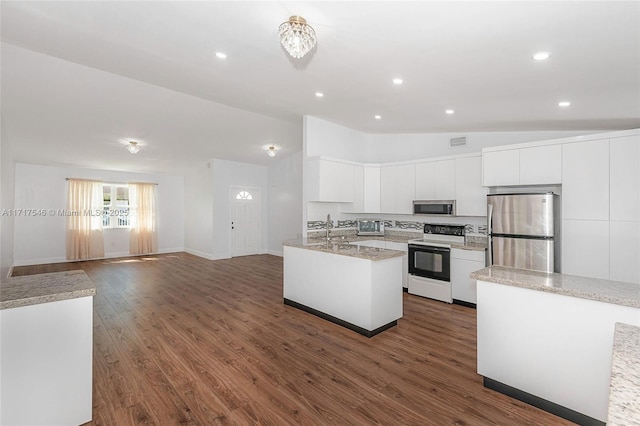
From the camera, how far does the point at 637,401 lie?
82 cm

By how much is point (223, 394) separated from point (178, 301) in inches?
108

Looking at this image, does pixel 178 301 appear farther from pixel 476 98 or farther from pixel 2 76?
pixel 476 98

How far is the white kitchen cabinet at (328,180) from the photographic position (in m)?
4.82

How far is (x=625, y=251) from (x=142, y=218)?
34.4 feet

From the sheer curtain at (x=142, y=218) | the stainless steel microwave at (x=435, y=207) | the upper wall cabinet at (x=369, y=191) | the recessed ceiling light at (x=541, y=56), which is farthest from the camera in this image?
the sheer curtain at (x=142, y=218)

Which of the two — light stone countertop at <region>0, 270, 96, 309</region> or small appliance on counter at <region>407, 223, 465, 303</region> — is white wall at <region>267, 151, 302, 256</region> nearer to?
small appliance on counter at <region>407, 223, 465, 303</region>

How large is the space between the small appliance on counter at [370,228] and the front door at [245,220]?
169 inches

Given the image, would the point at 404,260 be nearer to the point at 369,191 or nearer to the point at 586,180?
the point at 369,191

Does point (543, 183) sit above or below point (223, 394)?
above

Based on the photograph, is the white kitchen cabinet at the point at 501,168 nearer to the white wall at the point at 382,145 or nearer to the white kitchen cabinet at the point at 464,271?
the white wall at the point at 382,145

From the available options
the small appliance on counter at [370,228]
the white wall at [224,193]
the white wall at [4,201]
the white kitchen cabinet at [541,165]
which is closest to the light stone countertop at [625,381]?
the white kitchen cabinet at [541,165]

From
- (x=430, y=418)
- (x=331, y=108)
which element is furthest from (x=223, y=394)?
(x=331, y=108)

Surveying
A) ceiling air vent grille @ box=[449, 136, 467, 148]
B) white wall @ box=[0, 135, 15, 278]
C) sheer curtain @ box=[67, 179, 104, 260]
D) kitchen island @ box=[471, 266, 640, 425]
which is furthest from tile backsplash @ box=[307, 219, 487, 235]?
sheer curtain @ box=[67, 179, 104, 260]

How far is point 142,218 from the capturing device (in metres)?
8.98
